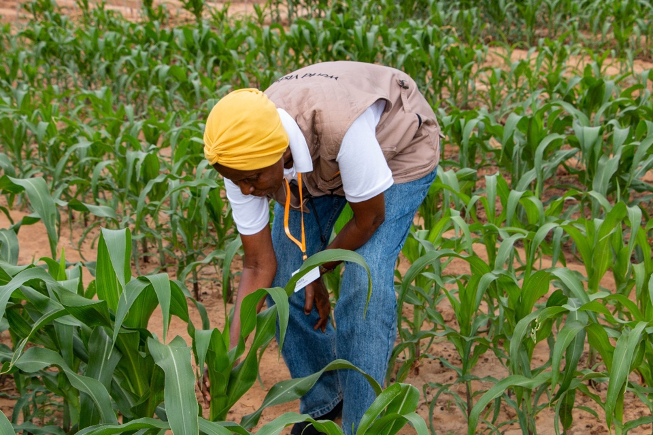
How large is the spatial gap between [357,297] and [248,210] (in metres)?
0.38

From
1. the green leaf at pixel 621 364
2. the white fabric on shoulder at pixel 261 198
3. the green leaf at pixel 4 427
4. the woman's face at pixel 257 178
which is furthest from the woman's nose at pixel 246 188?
the green leaf at pixel 621 364


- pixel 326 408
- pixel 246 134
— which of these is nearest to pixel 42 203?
pixel 246 134

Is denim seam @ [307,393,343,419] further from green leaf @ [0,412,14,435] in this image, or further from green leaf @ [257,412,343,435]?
green leaf @ [0,412,14,435]

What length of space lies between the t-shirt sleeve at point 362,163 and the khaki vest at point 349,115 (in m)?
0.03

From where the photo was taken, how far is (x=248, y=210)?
1963 mm

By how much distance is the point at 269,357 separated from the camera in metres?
2.89

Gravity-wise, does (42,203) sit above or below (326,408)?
above

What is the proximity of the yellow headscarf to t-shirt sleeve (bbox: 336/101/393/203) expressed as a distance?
0.54 ft

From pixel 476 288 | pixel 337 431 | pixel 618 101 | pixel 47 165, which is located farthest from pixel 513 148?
pixel 47 165

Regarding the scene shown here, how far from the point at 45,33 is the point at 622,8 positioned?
5.84m

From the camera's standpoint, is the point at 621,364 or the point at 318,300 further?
the point at 318,300

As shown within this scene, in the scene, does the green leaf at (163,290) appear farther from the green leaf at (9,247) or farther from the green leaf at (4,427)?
the green leaf at (9,247)

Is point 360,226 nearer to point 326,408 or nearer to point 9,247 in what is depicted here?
point 326,408

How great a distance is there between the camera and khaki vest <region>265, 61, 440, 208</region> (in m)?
1.77
